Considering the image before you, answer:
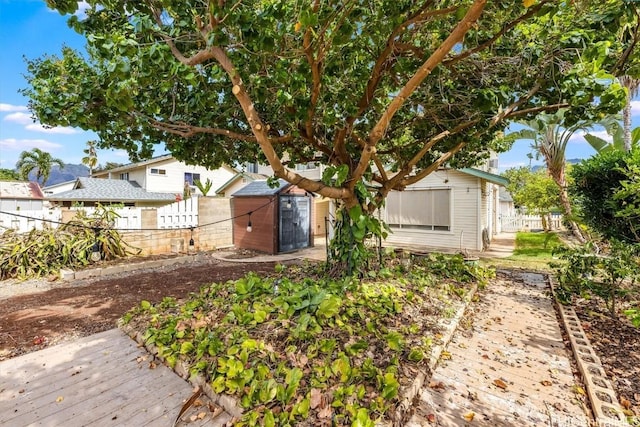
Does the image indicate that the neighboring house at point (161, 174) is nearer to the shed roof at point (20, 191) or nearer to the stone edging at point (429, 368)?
the shed roof at point (20, 191)

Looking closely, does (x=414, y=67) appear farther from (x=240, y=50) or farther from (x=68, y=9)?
(x=68, y=9)

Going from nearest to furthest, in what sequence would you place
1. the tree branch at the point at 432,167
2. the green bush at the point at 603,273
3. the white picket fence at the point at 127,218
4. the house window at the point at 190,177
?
the green bush at the point at 603,273 → the tree branch at the point at 432,167 → the white picket fence at the point at 127,218 → the house window at the point at 190,177

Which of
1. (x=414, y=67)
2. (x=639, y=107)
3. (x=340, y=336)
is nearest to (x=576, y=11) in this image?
(x=414, y=67)

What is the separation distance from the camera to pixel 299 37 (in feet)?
10.4

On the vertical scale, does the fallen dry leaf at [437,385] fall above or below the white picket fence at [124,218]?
below

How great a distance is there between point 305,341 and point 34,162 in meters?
36.8

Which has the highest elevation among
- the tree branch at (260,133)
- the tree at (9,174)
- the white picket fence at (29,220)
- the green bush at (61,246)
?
the tree at (9,174)

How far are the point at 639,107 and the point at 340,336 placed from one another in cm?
1458

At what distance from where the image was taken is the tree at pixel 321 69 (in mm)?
2488

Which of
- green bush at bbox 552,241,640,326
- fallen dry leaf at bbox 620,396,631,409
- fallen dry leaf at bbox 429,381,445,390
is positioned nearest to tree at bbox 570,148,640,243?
green bush at bbox 552,241,640,326

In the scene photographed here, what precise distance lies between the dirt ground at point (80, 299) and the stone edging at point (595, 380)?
16.6 feet

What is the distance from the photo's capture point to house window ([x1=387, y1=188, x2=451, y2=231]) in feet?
34.4

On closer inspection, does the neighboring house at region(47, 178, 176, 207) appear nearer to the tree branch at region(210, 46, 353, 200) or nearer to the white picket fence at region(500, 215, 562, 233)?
the tree branch at region(210, 46, 353, 200)

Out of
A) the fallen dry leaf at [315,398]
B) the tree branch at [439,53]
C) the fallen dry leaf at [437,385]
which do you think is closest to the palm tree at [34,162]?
the tree branch at [439,53]
